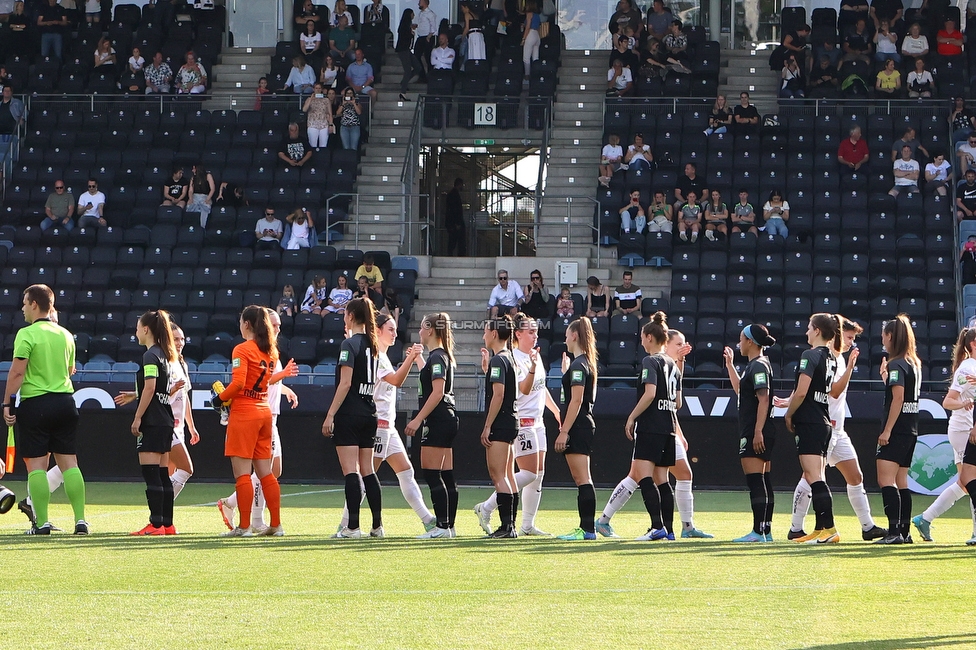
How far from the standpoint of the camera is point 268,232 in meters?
22.6

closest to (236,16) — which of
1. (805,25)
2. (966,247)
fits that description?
(805,25)

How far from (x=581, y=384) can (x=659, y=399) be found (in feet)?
2.12

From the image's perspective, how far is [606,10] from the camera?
28.1 m

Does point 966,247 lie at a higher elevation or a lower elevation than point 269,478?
higher

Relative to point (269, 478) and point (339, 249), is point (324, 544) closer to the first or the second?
point (269, 478)

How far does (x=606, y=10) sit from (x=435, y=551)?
826 inches

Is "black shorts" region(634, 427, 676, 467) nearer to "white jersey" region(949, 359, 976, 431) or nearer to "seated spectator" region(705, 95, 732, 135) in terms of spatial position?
"white jersey" region(949, 359, 976, 431)

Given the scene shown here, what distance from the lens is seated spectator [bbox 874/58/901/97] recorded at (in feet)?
81.6

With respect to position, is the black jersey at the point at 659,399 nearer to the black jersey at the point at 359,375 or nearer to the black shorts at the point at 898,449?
the black shorts at the point at 898,449

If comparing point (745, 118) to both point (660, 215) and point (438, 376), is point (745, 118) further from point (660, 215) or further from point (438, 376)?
point (438, 376)

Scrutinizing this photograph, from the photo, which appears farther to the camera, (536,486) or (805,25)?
(805,25)

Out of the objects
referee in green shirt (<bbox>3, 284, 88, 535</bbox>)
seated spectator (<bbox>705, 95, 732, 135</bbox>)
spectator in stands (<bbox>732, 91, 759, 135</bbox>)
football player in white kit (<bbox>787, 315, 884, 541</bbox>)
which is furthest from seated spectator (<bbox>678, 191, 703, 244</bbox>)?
referee in green shirt (<bbox>3, 284, 88, 535</bbox>)

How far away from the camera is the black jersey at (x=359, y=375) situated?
32.7 ft

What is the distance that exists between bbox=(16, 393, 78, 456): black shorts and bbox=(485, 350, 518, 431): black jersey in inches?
132
